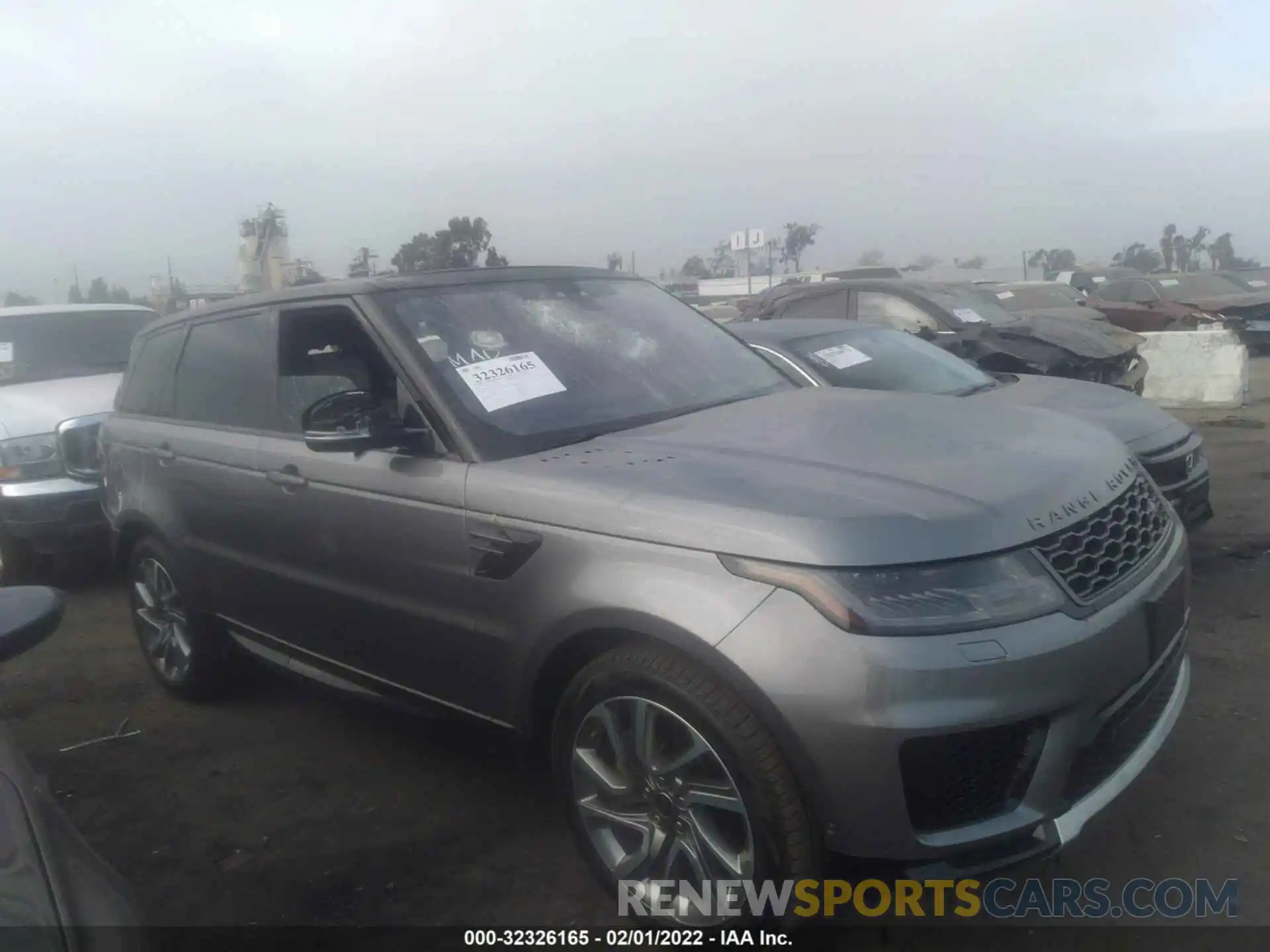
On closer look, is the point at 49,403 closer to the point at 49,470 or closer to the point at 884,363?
the point at 49,470

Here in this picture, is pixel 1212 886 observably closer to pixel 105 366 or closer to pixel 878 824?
pixel 878 824

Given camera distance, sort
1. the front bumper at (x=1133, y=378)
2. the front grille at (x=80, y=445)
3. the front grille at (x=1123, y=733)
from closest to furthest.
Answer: the front grille at (x=1123, y=733) < the front grille at (x=80, y=445) < the front bumper at (x=1133, y=378)

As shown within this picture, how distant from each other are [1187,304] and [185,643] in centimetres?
1496

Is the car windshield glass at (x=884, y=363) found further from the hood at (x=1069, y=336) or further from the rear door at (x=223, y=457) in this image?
the rear door at (x=223, y=457)

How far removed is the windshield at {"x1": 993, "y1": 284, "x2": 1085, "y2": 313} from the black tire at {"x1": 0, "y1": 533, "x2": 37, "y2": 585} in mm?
11433

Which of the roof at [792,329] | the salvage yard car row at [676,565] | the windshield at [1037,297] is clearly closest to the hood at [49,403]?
the salvage yard car row at [676,565]

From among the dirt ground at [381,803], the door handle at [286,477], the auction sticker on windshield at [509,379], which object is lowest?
the dirt ground at [381,803]

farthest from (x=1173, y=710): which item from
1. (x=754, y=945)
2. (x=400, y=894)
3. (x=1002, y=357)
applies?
(x=1002, y=357)

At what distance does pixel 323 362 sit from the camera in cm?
362

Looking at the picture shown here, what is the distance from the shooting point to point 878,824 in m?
2.23

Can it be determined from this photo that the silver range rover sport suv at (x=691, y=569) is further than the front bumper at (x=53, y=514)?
No

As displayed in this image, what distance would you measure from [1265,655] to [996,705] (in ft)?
8.92

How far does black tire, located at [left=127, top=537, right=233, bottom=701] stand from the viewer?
4.32 m

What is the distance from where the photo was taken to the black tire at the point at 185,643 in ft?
14.2
